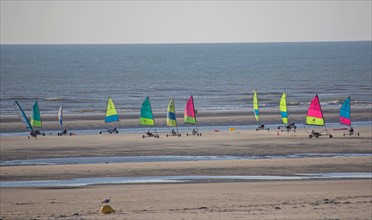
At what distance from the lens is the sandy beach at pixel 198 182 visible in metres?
26.7

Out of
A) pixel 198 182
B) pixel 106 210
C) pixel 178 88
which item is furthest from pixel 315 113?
pixel 178 88

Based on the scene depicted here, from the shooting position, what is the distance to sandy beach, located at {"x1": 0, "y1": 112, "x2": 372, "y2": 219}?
26667 mm

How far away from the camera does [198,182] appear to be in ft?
112

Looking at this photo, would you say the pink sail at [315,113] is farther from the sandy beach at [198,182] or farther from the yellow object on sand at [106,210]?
the yellow object on sand at [106,210]

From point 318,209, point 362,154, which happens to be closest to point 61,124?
point 362,154

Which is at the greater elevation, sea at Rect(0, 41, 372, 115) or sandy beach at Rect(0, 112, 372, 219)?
sea at Rect(0, 41, 372, 115)

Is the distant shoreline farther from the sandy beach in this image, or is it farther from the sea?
the sandy beach

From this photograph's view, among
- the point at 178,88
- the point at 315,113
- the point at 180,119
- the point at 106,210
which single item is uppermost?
the point at 178,88

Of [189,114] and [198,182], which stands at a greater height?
[189,114]

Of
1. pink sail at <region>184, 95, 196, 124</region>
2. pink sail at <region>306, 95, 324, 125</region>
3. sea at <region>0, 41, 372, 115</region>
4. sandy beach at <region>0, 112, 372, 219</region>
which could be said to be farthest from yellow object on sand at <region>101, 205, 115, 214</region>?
sea at <region>0, 41, 372, 115</region>

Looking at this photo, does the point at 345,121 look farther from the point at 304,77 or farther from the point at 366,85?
the point at 304,77

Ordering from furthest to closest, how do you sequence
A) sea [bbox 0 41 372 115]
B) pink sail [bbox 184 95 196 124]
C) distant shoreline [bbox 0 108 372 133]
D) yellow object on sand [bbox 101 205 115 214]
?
1. sea [bbox 0 41 372 115]
2. distant shoreline [bbox 0 108 372 133]
3. pink sail [bbox 184 95 196 124]
4. yellow object on sand [bbox 101 205 115 214]

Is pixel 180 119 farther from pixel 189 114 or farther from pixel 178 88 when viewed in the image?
pixel 178 88

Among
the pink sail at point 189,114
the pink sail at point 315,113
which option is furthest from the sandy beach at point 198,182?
the pink sail at point 189,114
